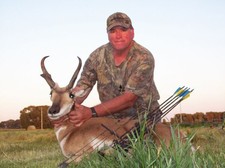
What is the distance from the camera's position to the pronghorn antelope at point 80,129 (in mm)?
5668

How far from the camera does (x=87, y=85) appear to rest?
703 centimetres

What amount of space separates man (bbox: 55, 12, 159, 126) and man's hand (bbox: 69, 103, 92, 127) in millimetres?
39

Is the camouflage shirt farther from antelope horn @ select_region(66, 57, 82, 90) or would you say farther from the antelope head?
the antelope head

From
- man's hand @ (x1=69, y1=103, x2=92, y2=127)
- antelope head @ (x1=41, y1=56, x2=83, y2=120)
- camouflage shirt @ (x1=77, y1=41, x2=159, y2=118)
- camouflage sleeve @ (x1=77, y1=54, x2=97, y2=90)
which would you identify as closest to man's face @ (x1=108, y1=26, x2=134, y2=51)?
camouflage shirt @ (x1=77, y1=41, x2=159, y2=118)

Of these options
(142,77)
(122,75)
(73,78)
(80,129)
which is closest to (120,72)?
(122,75)

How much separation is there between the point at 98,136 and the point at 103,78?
1475 mm

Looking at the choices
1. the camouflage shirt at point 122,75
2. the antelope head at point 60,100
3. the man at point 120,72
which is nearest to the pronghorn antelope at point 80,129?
the antelope head at point 60,100

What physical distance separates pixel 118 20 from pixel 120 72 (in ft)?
2.61

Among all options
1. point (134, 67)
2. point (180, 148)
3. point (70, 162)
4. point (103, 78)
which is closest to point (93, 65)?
point (103, 78)

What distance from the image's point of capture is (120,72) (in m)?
6.85

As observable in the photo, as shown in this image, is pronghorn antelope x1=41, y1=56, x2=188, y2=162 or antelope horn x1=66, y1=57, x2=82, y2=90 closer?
pronghorn antelope x1=41, y1=56, x2=188, y2=162

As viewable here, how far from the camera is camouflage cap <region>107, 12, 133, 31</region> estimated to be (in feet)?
21.5

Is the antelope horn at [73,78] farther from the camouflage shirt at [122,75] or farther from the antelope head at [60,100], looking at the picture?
the camouflage shirt at [122,75]

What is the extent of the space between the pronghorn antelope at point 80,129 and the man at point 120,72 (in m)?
0.13
